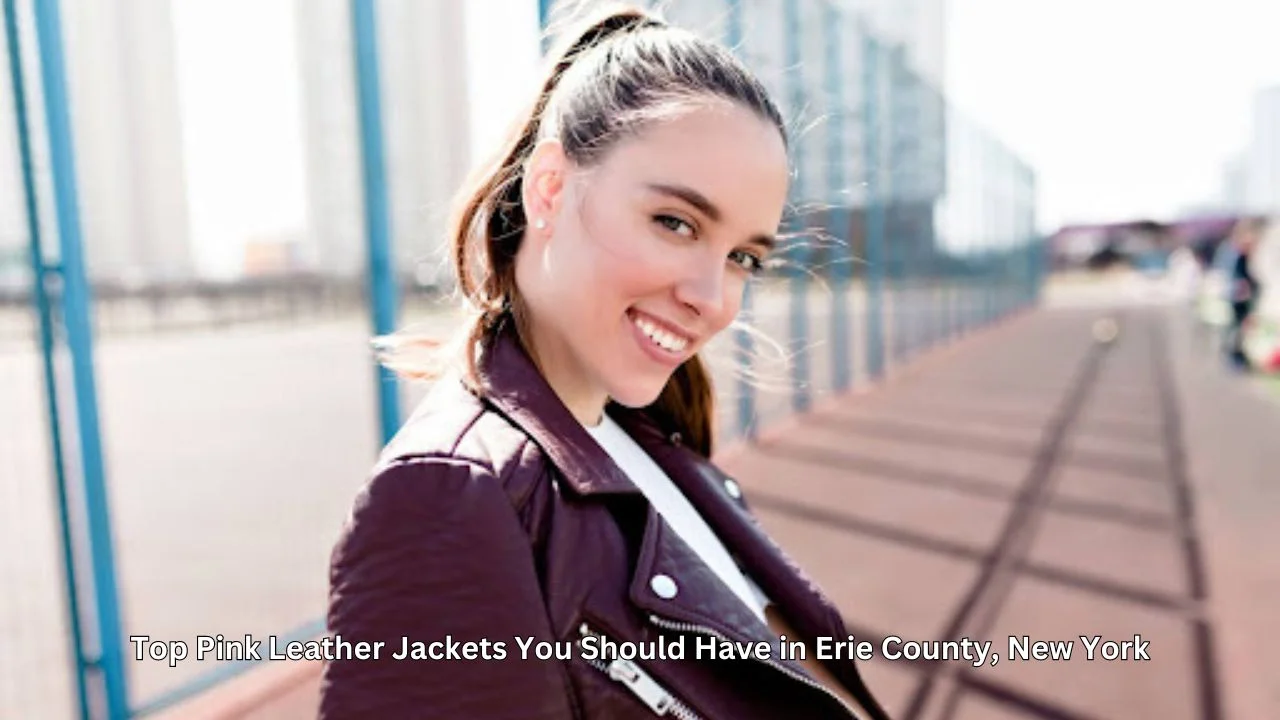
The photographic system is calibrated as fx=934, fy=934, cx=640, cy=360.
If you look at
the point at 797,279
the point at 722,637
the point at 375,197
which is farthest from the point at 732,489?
the point at 797,279

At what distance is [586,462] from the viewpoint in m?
0.89

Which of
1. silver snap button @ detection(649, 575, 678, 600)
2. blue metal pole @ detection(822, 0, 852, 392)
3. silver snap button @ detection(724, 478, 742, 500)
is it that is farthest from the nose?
blue metal pole @ detection(822, 0, 852, 392)

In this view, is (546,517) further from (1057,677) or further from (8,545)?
(8,545)

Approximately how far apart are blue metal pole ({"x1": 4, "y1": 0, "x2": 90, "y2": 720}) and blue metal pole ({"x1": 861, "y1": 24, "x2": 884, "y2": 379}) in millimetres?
6822

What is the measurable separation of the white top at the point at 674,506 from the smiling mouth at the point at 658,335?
6.6 inches

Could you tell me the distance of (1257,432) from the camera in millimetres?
6516

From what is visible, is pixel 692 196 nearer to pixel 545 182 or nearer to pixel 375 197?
pixel 545 182

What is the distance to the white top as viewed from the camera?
3.78 feet

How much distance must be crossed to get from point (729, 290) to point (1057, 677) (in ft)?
7.37

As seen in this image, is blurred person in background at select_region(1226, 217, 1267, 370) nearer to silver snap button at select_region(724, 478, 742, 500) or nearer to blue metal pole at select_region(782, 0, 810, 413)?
blue metal pole at select_region(782, 0, 810, 413)

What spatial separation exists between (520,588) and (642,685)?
159 millimetres

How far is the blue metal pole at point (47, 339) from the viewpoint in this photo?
2.02 meters

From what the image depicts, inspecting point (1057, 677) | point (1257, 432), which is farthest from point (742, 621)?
point (1257, 432)

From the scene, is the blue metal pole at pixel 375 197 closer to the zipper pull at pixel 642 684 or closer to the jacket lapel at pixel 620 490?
the jacket lapel at pixel 620 490
